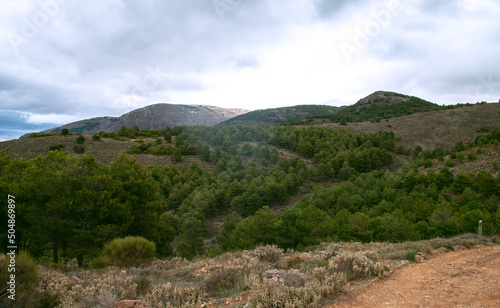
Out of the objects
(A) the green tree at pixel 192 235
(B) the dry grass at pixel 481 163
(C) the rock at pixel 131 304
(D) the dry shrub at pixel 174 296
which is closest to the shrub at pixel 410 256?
(D) the dry shrub at pixel 174 296

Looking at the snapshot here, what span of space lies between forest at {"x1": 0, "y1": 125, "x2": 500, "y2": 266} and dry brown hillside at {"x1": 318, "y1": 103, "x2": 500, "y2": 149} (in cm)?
932

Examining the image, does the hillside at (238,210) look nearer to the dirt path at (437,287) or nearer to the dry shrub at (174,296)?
the dry shrub at (174,296)

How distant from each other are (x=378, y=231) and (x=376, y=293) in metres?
14.5

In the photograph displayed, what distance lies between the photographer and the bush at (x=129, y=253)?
8.86 metres

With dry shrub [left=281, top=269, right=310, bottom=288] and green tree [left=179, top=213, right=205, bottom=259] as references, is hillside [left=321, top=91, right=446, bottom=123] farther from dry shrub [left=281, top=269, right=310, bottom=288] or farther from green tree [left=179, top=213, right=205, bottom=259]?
dry shrub [left=281, top=269, right=310, bottom=288]

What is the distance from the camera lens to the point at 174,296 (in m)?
4.76

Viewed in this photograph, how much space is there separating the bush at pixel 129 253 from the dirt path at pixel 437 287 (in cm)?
738

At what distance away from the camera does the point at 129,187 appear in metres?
16.2

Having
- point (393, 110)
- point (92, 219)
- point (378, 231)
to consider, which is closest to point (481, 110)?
point (393, 110)

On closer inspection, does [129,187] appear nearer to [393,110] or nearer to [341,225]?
[341,225]

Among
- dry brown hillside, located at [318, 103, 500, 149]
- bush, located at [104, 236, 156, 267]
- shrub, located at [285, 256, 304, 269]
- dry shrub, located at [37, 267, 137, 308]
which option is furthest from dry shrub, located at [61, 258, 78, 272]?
dry brown hillside, located at [318, 103, 500, 149]

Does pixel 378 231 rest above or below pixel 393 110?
below

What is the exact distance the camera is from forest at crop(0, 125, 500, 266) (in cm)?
1252

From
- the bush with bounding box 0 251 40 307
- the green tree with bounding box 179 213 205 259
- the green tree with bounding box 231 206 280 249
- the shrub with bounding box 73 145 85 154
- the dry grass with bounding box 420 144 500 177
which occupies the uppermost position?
the shrub with bounding box 73 145 85 154
